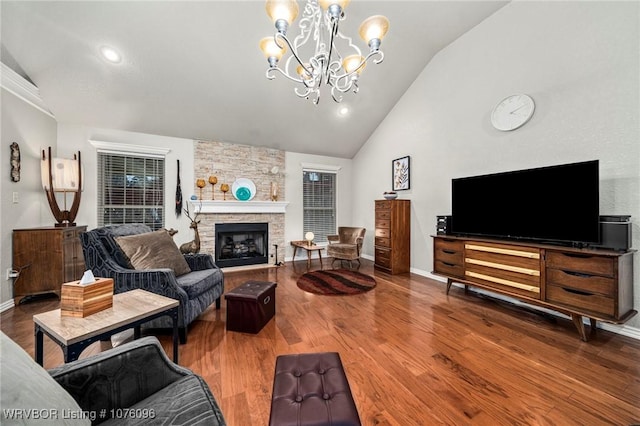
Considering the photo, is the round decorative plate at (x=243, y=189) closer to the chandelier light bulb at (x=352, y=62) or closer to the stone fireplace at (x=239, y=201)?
the stone fireplace at (x=239, y=201)

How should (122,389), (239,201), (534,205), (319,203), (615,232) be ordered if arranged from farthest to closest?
(319,203), (239,201), (534,205), (615,232), (122,389)

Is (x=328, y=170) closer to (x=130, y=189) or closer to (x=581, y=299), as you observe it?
(x=130, y=189)

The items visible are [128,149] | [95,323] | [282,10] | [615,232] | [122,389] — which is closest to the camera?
[122,389]

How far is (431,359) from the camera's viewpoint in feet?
6.20

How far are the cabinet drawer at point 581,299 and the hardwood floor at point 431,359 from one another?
32 cm

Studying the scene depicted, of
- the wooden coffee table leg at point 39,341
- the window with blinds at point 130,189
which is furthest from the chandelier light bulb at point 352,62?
the window with blinds at point 130,189

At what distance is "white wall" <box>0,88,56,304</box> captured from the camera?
275 cm

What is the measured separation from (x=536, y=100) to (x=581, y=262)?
1.88 m

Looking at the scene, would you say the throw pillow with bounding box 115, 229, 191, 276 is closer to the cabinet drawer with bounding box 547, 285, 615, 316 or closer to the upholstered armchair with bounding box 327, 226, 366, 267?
the upholstered armchair with bounding box 327, 226, 366, 267

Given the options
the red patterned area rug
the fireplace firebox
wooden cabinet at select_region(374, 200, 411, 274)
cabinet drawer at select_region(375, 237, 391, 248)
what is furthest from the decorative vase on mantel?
cabinet drawer at select_region(375, 237, 391, 248)

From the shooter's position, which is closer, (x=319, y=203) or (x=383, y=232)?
(x=383, y=232)

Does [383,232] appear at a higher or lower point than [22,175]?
lower

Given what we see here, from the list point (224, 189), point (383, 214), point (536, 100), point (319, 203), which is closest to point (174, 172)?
point (224, 189)

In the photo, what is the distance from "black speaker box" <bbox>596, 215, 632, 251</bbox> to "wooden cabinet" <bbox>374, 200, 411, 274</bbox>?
2420 mm
